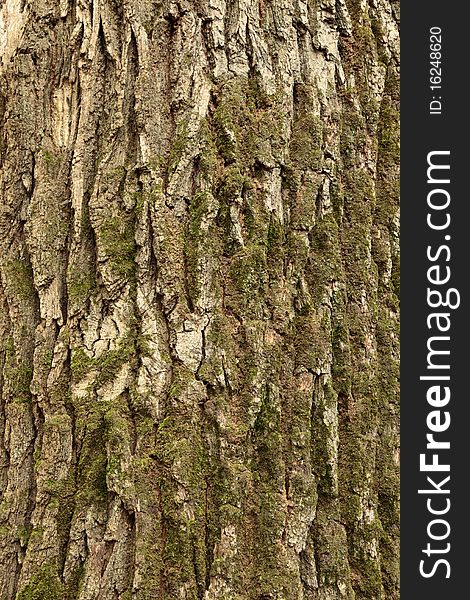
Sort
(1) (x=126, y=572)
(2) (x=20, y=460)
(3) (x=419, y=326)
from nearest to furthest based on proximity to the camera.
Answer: (1) (x=126, y=572), (2) (x=20, y=460), (3) (x=419, y=326)

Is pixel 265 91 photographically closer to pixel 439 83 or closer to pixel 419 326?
pixel 439 83

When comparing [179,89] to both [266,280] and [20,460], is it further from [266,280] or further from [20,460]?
[20,460]

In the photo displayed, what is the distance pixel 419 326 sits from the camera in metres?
2.41

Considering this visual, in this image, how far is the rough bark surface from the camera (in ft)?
6.56

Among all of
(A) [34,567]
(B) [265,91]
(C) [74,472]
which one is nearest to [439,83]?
(B) [265,91]

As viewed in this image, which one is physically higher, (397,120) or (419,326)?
(397,120)

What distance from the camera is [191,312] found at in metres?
2.08

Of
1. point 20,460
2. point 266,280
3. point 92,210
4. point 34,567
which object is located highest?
point 92,210

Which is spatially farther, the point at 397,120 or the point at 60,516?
the point at 397,120

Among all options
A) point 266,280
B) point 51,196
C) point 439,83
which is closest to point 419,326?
point 266,280

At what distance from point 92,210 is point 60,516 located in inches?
34.5

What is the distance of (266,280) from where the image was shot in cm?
213

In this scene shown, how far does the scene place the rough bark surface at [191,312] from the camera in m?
2.00

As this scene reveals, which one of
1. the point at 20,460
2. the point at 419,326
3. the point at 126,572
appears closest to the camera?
the point at 126,572
